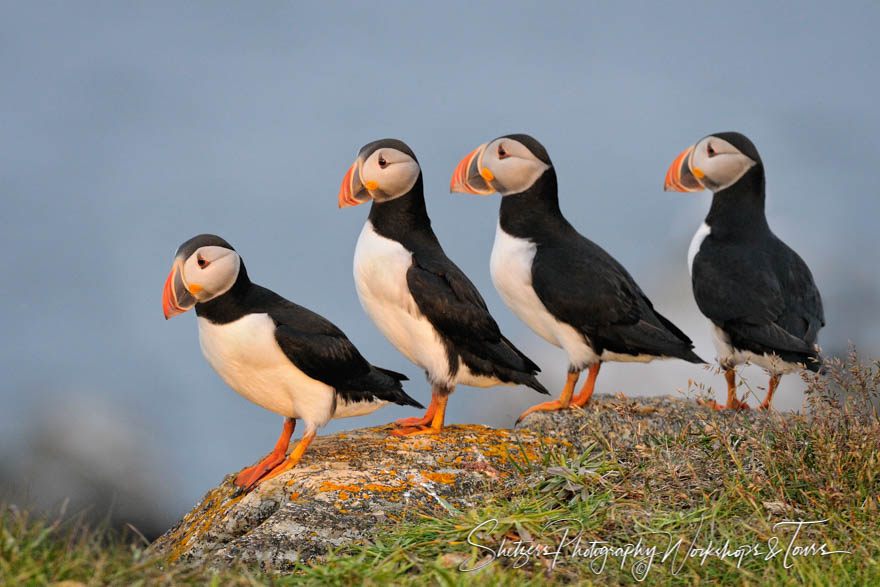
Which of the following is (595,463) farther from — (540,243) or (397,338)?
(540,243)

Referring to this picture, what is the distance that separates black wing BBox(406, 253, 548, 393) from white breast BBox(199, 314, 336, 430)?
3.20 ft

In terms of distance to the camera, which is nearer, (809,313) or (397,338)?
(397,338)

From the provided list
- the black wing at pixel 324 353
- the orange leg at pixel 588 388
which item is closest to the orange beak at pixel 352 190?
the black wing at pixel 324 353

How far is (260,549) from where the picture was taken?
5777 mm

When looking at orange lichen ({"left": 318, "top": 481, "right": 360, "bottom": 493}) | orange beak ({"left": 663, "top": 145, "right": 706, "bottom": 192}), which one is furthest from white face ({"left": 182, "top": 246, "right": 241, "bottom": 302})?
orange beak ({"left": 663, "top": 145, "right": 706, "bottom": 192})

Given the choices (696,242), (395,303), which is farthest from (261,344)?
(696,242)

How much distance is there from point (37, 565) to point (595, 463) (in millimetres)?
3058

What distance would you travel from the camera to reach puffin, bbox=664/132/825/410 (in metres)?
8.02

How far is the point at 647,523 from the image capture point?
5246mm

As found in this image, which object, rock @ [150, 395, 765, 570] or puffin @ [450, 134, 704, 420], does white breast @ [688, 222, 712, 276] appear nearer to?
puffin @ [450, 134, 704, 420]

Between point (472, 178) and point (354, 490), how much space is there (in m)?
→ 2.93

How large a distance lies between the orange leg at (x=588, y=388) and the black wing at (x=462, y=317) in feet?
2.42

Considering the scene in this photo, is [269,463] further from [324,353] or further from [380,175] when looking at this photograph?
[380,175]

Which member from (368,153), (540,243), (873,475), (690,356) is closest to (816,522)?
(873,475)
